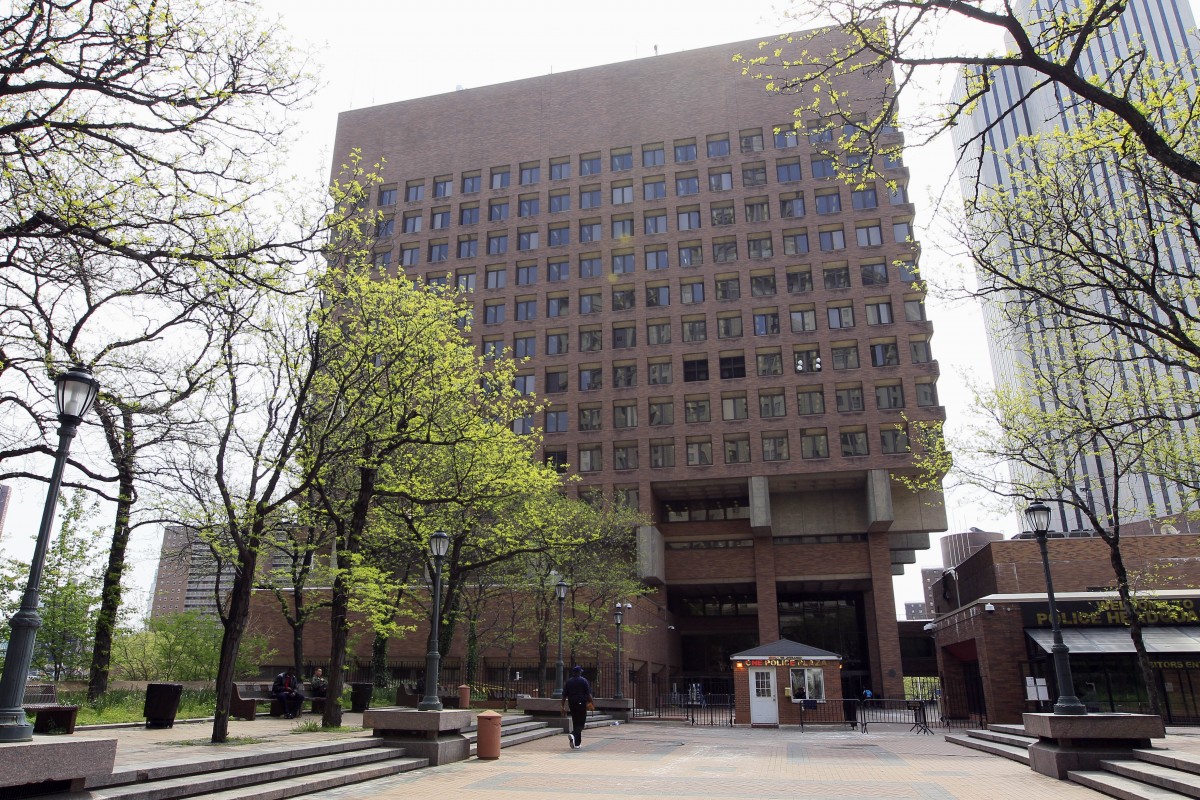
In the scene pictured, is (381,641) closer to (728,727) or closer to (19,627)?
(728,727)

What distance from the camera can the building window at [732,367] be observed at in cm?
5238

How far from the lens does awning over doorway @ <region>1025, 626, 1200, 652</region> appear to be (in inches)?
1164

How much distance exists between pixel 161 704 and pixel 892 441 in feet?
140

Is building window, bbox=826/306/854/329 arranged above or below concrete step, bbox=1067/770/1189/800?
above

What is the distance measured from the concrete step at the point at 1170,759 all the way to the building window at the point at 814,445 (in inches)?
1430

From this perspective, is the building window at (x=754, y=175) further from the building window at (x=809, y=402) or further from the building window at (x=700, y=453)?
the building window at (x=700, y=453)

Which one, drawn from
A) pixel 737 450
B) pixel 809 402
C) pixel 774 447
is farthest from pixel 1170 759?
pixel 809 402

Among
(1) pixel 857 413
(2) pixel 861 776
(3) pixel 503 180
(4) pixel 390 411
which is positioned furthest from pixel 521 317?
(2) pixel 861 776

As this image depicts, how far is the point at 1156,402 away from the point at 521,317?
1712 inches

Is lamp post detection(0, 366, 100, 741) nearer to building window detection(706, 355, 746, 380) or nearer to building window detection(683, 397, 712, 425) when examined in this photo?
building window detection(683, 397, 712, 425)

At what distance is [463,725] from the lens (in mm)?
16094

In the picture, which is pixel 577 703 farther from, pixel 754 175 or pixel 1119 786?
pixel 754 175

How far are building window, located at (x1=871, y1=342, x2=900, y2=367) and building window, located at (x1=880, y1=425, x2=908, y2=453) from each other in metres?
4.47

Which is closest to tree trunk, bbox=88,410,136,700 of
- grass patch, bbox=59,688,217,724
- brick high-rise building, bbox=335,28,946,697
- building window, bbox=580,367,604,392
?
grass patch, bbox=59,688,217,724
